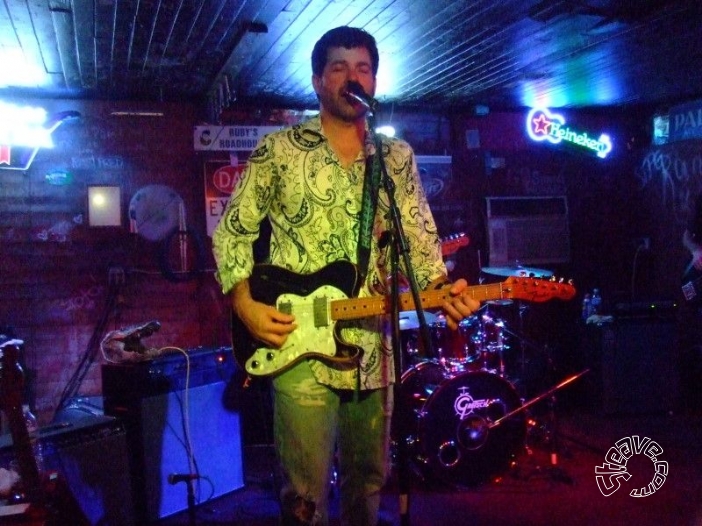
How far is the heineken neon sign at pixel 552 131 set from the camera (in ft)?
24.3

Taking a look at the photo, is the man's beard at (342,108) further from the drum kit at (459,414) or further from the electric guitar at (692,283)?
the electric guitar at (692,283)

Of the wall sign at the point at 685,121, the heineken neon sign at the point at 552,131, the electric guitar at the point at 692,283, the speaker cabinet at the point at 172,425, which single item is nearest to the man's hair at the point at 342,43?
the speaker cabinet at the point at 172,425

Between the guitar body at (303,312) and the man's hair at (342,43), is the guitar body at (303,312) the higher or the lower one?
the lower one

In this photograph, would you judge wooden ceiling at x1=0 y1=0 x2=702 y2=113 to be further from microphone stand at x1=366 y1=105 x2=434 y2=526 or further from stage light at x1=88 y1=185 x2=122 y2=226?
microphone stand at x1=366 y1=105 x2=434 y2=526

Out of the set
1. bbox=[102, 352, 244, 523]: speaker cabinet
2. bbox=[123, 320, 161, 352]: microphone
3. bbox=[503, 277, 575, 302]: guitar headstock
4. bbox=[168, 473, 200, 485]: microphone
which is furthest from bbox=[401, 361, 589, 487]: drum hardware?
bbox=[503, 277, 575, 302]: guitar headstock

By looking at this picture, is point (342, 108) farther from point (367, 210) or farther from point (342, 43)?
point (367, 210)

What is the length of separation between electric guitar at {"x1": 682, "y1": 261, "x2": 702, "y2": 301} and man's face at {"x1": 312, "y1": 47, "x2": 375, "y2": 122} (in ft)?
18.7

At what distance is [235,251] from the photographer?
2.16m

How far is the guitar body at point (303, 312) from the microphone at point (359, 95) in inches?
20.9

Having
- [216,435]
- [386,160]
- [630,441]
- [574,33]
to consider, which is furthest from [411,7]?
[630,441]

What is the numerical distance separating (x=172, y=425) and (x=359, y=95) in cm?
283

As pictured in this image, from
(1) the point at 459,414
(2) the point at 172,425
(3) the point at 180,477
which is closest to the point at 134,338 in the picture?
(2) the point at 172,425

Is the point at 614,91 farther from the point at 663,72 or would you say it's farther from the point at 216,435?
the point at 216,435

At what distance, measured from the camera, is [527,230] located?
287 inches
